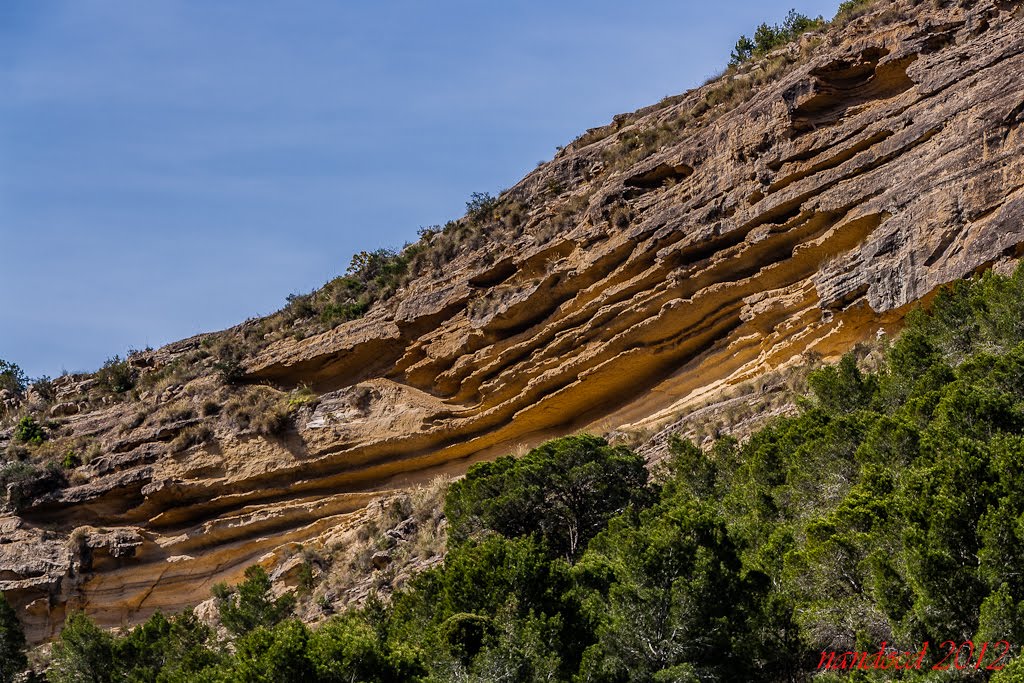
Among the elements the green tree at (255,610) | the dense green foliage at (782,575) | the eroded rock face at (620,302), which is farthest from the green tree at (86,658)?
the eroded rock face at (620,302)

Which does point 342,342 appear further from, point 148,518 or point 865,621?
point 865,621

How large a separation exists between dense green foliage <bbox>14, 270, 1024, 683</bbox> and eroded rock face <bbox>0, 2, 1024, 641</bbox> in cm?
475

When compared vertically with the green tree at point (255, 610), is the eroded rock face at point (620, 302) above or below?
above

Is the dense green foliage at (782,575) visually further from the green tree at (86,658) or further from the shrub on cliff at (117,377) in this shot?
the shrub on cliff at (117,377)

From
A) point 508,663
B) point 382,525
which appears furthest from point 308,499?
point 508,663

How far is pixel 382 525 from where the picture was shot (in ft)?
97.4

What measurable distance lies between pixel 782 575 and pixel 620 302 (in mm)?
14728

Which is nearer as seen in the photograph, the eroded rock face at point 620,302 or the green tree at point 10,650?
the eroded rock face at point 620,302

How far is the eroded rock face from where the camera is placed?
81.7 ft

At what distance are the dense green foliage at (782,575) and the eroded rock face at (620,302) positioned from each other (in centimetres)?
475

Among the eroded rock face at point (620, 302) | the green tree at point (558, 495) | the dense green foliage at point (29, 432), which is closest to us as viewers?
the green tree at point (558, 495)

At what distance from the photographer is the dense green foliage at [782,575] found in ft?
40.0

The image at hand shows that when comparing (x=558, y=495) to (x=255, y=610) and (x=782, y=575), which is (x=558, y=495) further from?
(x=782, y=575)

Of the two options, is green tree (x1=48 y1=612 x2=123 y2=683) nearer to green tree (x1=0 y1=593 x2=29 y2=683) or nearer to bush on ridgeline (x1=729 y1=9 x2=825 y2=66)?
green tree (x1=0 y1=593 x2=29 y2=683)
